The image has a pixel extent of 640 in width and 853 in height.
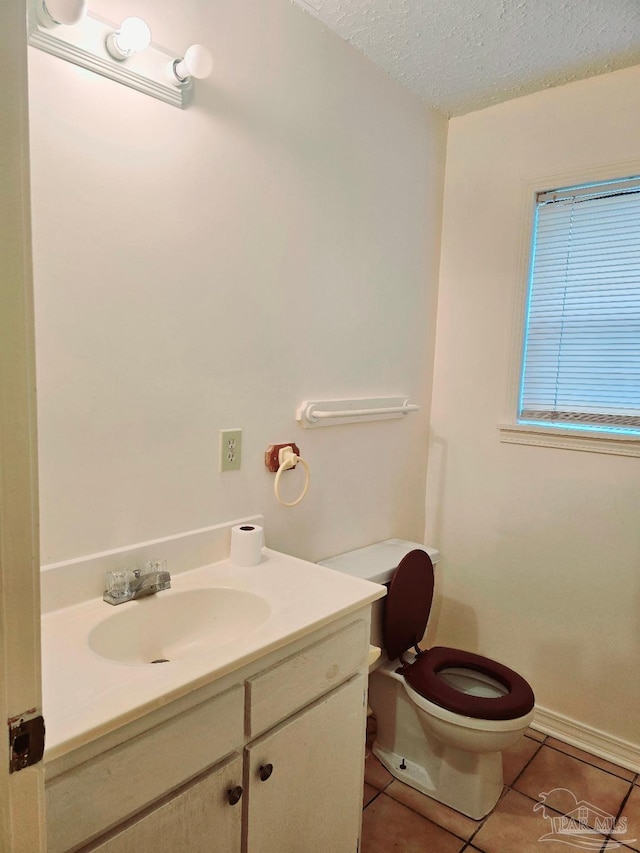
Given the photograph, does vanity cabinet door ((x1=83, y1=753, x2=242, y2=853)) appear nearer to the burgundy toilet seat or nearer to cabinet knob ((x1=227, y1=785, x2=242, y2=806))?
cabinet knob ((x1=227, y1=785, x2=242, y2=806))

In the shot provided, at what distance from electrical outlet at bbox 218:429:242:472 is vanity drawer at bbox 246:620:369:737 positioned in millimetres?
553

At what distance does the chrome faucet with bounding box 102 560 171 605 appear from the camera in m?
1.32

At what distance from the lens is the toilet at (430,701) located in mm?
1741

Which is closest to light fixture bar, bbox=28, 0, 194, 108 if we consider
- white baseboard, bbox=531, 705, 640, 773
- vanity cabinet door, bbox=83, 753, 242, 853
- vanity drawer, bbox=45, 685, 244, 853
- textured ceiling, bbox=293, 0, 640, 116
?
textured ceiling, bbox=293, 0, 640, 116

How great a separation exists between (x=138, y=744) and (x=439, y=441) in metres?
1.85

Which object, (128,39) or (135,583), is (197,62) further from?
(135,583)

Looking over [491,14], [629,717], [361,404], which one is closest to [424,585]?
[361,404]

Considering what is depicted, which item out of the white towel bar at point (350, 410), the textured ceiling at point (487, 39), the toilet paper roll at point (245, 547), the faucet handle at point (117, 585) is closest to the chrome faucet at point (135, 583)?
the faucet handle at point (117, 585)

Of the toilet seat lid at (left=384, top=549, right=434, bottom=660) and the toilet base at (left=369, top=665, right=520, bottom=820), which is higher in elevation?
the toilet seat lid at (left=384, top=549, right=434, bottom=660)

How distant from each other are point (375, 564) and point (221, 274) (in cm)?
113

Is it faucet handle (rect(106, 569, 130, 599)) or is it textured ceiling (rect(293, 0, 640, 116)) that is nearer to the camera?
faucet handle (rect(106, 569, 130, 599))

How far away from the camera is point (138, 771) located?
0.95 meters

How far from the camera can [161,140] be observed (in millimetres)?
1359

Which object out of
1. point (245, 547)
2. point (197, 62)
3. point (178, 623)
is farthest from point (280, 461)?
point (197, 62)
